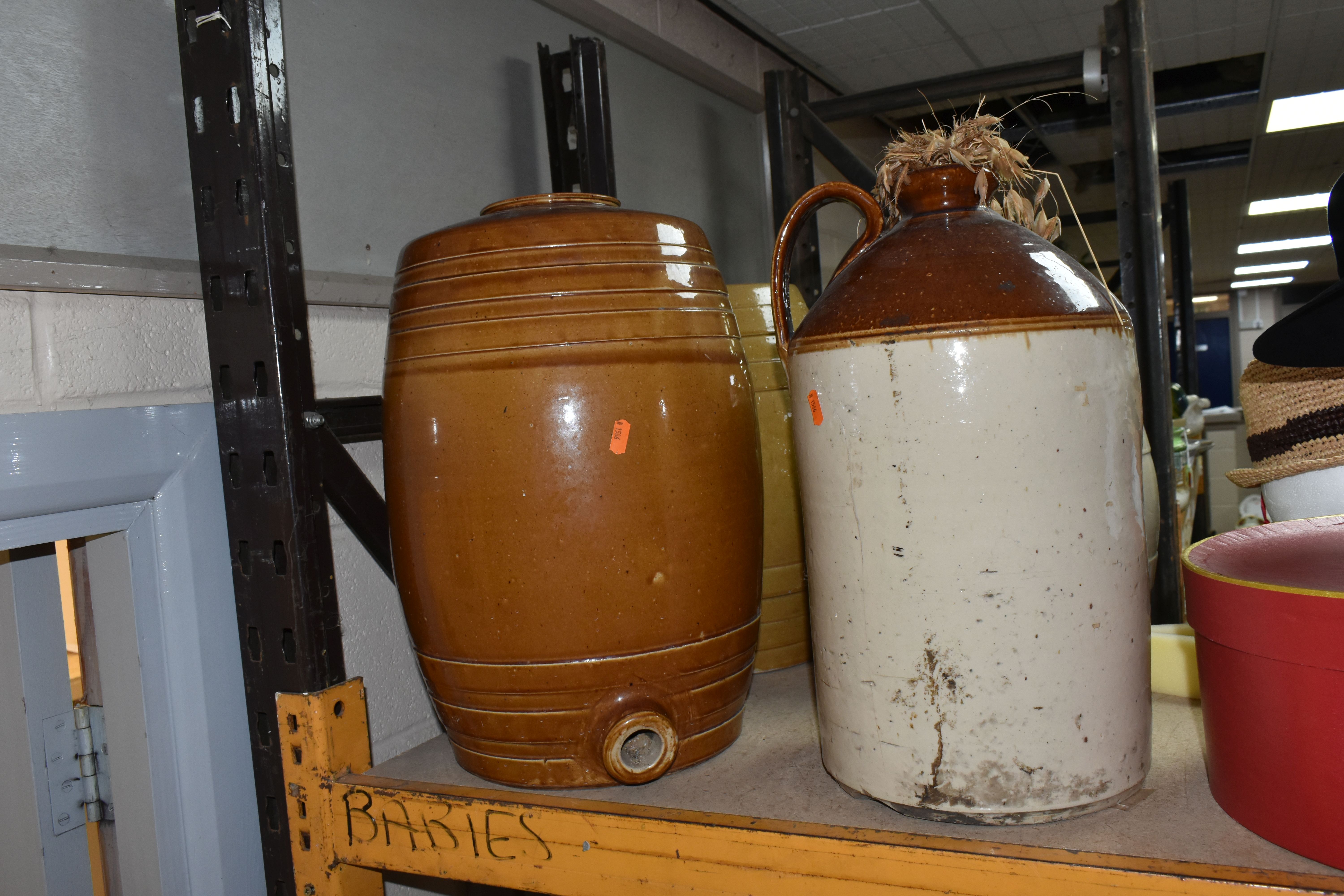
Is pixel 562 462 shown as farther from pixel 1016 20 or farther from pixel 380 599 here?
pixel 1016 20

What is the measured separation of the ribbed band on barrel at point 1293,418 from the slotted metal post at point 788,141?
37.7 inches

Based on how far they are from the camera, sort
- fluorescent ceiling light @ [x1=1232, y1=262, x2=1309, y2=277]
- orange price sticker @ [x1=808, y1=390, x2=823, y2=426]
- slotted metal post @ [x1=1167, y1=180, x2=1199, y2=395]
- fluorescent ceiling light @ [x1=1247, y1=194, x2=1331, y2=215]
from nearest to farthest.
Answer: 1. orange price sticker @ [x1=808, y1=390, x2=823, y2=426]
2. slotted metal post @ [x1=1167, y1=180, x2=1199, y2=395]
3. fluorescent ceiling light @ [x1=1247, y1=194, x2=1331, y2=215]
4. fluorescent ceiling light @ [x1=1232, y1=262, x2=1309, y2=277]

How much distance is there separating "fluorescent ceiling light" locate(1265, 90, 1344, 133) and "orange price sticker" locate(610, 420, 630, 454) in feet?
13.6

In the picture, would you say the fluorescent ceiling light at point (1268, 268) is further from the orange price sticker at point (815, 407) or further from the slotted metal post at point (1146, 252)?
the orange price sticker at point (815, 407)

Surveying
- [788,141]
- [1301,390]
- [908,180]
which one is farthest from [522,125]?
[1301,390]

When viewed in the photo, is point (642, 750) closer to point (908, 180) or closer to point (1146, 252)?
point (908, 180)

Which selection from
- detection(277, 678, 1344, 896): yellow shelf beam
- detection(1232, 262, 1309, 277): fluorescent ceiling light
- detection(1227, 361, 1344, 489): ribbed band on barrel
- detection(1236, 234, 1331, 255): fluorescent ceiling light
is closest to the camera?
detection(277, 678, 1344, 896): yellow shelf beam

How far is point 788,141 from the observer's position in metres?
1.79

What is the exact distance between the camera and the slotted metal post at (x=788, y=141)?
1.78m

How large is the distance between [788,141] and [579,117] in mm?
549

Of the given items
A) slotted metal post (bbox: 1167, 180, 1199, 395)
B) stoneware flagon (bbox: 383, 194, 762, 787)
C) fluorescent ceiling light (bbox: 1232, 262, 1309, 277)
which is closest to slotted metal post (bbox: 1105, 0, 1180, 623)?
stoneware flagon (bbox: 383, 194, 762, 787)

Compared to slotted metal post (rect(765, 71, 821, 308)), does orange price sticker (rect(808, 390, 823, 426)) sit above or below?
below

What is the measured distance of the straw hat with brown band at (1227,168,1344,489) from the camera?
2.44 ft

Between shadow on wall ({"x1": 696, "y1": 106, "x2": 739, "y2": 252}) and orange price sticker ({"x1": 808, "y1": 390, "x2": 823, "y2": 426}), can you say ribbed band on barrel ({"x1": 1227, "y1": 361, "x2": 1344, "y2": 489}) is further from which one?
shadow on wall ({"x1": 696, "y1": 106, "x2": 739, "y2": 252})
